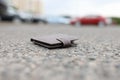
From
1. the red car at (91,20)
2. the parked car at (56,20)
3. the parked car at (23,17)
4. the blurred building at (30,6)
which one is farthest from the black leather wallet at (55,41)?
the blurred building at (30,6)

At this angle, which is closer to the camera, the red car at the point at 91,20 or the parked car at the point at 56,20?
the red car at the point at 91,20

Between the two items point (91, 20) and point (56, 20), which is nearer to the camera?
point (91, 20)

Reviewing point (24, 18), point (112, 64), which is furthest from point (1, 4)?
point (112, 64)

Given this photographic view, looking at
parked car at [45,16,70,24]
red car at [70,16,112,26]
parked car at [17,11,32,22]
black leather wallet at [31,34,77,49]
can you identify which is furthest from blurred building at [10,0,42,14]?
black leather wallet at [31,34,77,49]

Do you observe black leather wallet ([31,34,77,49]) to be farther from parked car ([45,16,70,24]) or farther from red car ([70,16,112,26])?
parked car ([45,16,70,24])

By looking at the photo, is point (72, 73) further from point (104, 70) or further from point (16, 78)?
point (16, 78)

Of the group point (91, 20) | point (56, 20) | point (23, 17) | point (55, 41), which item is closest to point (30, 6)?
point (56, 20)

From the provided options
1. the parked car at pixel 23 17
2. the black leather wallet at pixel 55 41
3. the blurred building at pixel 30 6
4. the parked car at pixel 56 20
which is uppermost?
the blurred building at pixel 30 6

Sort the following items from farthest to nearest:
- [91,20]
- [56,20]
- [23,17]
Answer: [56,20], [23,17], [91,20]

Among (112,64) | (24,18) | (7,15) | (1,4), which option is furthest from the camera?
(24,18)

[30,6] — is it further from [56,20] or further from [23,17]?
[23,17]

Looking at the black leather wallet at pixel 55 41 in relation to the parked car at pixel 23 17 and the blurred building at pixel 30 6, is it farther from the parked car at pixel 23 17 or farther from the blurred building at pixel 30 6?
the blurred building at pixel 30 6
